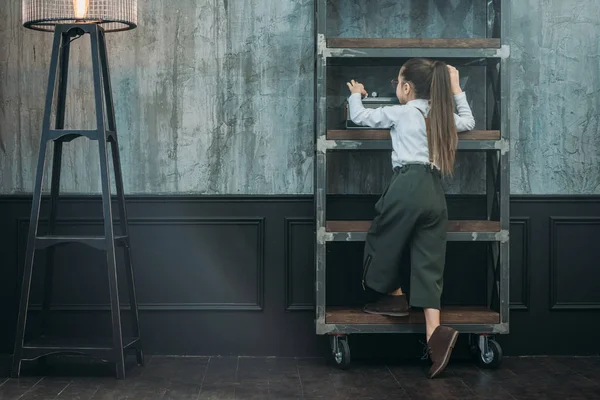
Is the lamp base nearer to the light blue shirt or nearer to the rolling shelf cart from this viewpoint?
the rolling shelf cart

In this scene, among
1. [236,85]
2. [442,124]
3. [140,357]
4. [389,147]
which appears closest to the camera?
[442,124]

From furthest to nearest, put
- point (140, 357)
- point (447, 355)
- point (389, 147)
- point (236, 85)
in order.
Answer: point (236, 85) → point (140, 357) → point (389, 147) → point (447, 355)

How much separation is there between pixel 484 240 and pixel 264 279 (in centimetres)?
115

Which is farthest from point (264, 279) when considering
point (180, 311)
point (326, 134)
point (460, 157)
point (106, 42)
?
point (106, 42)

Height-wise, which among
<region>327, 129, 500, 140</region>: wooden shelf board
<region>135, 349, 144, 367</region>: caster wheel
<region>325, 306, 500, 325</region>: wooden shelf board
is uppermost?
<region>327, 129, 500, 140</region>: wooden shelf board

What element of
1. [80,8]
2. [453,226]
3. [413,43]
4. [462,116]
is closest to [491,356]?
[453,226]

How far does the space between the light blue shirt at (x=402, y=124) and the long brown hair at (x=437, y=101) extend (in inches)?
1.9

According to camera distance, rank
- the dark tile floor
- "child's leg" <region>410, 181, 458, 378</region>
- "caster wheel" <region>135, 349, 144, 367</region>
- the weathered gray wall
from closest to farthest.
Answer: the dark tile floor, "child's leg" <region>410, 181, 458, 378</region>, "caster wheel" <region>135, 349, 144, 367</region>, the weathered gray wall

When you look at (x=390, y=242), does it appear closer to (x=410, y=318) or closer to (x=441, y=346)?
(x=410, y=318)

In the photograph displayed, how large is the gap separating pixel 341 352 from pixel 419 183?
2.97ft

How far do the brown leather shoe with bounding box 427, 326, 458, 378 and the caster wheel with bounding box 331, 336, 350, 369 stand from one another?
0.41 meters

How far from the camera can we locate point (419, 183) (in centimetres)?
395

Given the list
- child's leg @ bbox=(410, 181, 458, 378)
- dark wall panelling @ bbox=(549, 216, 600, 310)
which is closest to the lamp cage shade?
child's leg @ bbox=(410, 181, 458, 378)

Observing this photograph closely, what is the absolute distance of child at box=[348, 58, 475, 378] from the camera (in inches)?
155
